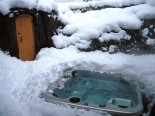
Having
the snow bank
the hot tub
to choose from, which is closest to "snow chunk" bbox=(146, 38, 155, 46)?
the snow bank

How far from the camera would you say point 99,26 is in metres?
8.74

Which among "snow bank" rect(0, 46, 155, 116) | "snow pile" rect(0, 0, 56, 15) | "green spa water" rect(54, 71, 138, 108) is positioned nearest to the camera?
"snow bank" rect(0, 46, 155, 116)

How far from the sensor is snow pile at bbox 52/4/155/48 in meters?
8.60

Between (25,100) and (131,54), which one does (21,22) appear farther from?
(131,54)

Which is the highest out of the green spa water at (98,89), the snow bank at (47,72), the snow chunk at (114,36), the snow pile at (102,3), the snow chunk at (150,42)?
the snow pile at (102,3)

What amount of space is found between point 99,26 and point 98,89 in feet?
11.3

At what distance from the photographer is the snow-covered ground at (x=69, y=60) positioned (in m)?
4.64

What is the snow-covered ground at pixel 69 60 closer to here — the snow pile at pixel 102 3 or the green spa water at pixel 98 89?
the snow pile at pixel 102 3

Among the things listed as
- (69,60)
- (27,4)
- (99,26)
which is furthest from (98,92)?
(27,4)

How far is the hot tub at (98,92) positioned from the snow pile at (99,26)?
244 cm

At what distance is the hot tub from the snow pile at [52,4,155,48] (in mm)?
2443

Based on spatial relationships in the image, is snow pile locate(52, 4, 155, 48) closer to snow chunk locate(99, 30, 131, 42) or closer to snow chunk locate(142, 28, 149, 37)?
snow chunk locate(99, 30, 131, 42)

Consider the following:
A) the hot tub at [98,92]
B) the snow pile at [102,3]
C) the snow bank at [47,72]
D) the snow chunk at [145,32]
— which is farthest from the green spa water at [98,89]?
the snow pile at [102,3]

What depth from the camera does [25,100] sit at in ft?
15.9
